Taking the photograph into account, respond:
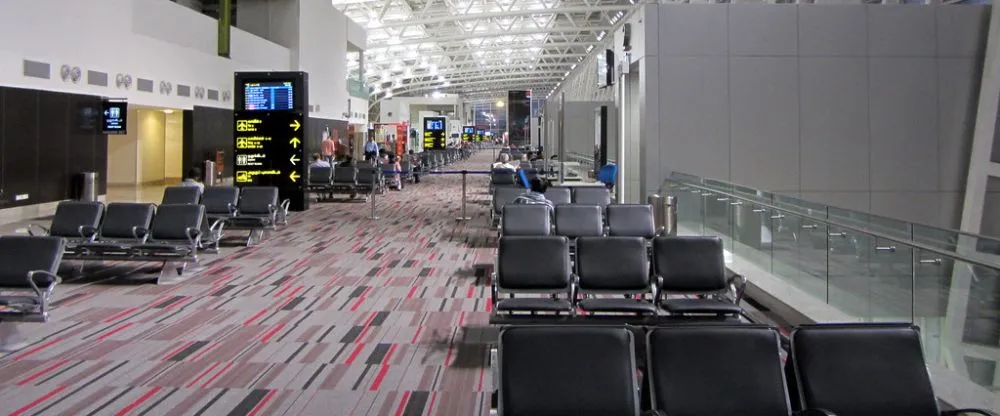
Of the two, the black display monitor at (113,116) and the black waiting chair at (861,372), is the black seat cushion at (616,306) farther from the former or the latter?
the black display monitor at (113,116)

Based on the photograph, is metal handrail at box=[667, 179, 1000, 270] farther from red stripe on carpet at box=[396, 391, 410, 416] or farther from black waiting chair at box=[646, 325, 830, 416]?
red stripe on carpet at box=[396, 391, 410, 416]

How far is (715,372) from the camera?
129 inches

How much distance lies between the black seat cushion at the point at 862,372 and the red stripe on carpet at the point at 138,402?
352 centimetres

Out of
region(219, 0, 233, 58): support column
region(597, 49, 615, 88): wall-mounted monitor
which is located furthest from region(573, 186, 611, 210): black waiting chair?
region(219, 0, 233, 58): support column

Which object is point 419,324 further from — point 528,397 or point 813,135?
point 813,135

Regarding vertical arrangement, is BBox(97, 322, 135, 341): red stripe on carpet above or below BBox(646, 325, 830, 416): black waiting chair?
below

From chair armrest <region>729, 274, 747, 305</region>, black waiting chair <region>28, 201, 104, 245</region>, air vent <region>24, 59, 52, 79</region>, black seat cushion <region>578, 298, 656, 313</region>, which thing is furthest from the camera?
air vent <region>24, 59, 52, 79</region>

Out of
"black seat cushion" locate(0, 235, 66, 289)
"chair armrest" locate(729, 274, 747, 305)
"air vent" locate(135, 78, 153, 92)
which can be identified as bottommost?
"chair armrest" locate(729, 274, 747, 305)

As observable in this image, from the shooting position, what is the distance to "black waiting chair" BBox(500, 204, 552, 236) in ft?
28.1

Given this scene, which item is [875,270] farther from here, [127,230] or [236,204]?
[236,204]

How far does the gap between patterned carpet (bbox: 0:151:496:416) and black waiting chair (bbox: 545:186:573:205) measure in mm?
1219

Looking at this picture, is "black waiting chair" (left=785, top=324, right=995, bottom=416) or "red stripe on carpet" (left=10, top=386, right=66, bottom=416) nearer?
"black waiting chair" (left=785, top=324, right=995, bottom=416)

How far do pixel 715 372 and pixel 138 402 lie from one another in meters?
3.27

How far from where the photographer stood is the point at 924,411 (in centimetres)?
323
